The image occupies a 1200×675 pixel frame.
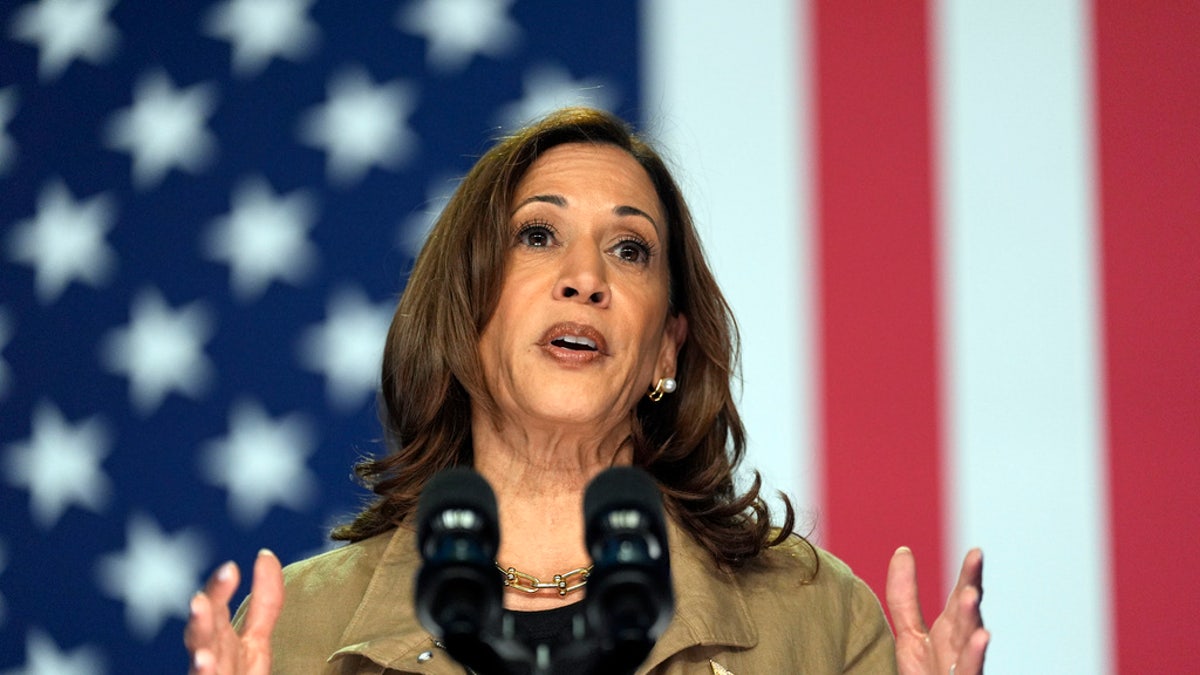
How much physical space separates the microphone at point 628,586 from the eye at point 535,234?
102cm

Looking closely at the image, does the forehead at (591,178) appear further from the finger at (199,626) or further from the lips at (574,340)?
the finger at (199,626)

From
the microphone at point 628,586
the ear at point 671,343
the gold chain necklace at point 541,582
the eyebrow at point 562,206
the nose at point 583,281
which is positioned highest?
the eyebrow at point 562,206

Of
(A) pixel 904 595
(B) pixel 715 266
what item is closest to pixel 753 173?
(B) pixel 715 266

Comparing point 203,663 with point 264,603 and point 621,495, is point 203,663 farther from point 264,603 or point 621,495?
point 621,495

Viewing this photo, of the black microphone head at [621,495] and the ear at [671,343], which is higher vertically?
the ear at [671,343]

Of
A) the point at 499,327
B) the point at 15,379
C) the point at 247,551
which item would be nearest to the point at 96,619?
the point at 247,551

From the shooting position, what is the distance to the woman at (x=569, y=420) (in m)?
1.91

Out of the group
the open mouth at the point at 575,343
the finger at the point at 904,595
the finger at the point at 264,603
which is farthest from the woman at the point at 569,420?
the finger at the point at 264,603

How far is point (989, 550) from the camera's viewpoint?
2.85 m

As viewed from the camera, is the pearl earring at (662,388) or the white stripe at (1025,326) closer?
the pearl earring at (662,388)

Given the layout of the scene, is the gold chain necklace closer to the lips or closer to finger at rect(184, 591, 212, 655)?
the lips

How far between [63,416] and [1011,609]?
230 cm

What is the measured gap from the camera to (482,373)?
2029 mm

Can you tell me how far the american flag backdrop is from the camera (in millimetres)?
2850
